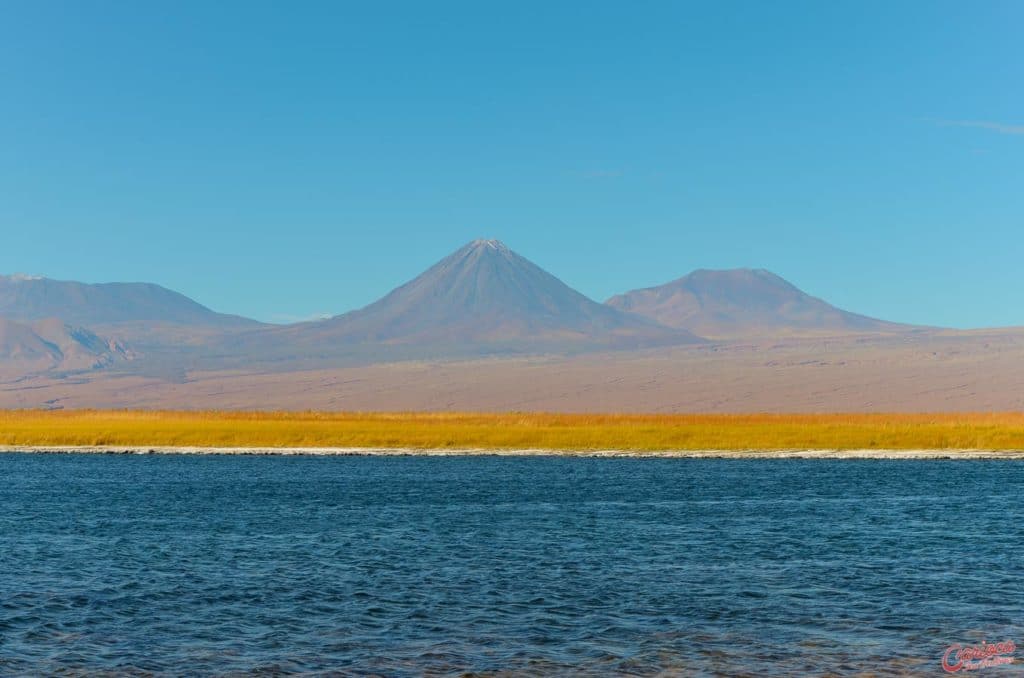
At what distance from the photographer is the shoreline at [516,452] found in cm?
8469

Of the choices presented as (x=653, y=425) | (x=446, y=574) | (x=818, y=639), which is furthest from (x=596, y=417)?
(x=818, y=639)

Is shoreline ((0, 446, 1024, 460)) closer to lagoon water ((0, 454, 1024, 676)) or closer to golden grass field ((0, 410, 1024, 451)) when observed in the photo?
golden grass field ((0, 410, 1024, 451))

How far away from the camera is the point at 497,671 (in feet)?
76.1

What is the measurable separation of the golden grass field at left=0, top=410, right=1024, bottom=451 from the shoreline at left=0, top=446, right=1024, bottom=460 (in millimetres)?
1655

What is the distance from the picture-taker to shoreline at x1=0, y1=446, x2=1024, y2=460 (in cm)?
8469

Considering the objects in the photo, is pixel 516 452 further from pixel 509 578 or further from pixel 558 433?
pixel 509 578

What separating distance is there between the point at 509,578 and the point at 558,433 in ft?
210

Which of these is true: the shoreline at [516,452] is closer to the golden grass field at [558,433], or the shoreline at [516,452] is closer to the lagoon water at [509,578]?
the golden grass field at [558,433]

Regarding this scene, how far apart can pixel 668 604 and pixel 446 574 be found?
7.54 m

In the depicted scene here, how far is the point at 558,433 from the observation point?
97750 millimetres

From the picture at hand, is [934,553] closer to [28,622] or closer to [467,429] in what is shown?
[28,622]

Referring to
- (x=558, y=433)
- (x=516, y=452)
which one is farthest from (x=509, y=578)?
(x=558, y=433)

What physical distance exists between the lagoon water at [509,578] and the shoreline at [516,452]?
69.0ft

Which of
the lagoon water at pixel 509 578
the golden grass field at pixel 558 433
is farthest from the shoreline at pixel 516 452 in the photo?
the lagoon water at pixel 509 578
